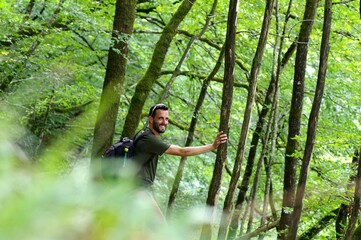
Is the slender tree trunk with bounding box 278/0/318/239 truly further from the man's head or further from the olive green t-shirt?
the olive green t-shirt

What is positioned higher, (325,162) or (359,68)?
(359,68)

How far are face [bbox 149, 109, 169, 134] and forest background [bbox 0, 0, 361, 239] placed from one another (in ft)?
3.32

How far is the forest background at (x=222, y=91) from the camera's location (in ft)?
28.9

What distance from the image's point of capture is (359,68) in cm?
1496

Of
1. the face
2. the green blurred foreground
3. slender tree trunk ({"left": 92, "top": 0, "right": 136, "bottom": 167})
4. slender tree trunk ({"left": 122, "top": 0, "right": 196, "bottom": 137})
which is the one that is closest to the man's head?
the face

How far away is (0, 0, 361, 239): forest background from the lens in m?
8.82

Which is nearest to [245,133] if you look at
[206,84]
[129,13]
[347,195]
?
[347,195]

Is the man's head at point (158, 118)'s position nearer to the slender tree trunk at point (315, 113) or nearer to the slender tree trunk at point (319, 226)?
the slender tree trunk at point (315, 113)

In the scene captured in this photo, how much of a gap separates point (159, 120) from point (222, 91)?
3121 millimetres

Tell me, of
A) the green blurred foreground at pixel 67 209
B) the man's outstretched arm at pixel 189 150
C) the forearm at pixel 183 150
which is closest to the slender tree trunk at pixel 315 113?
the man's outstretched arm at pixel 189 150

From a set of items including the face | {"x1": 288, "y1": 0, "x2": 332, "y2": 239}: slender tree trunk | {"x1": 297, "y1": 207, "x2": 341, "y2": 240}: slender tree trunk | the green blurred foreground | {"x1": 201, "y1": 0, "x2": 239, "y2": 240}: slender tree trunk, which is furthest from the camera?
{"x1": 297, "y1": 207, "x2": 341, "y2": 240}: slender tree trunk

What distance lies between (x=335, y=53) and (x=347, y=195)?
19.6ft

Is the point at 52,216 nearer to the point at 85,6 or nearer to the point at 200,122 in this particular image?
the point at 85,6

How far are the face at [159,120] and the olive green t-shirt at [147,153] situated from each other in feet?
0.38
